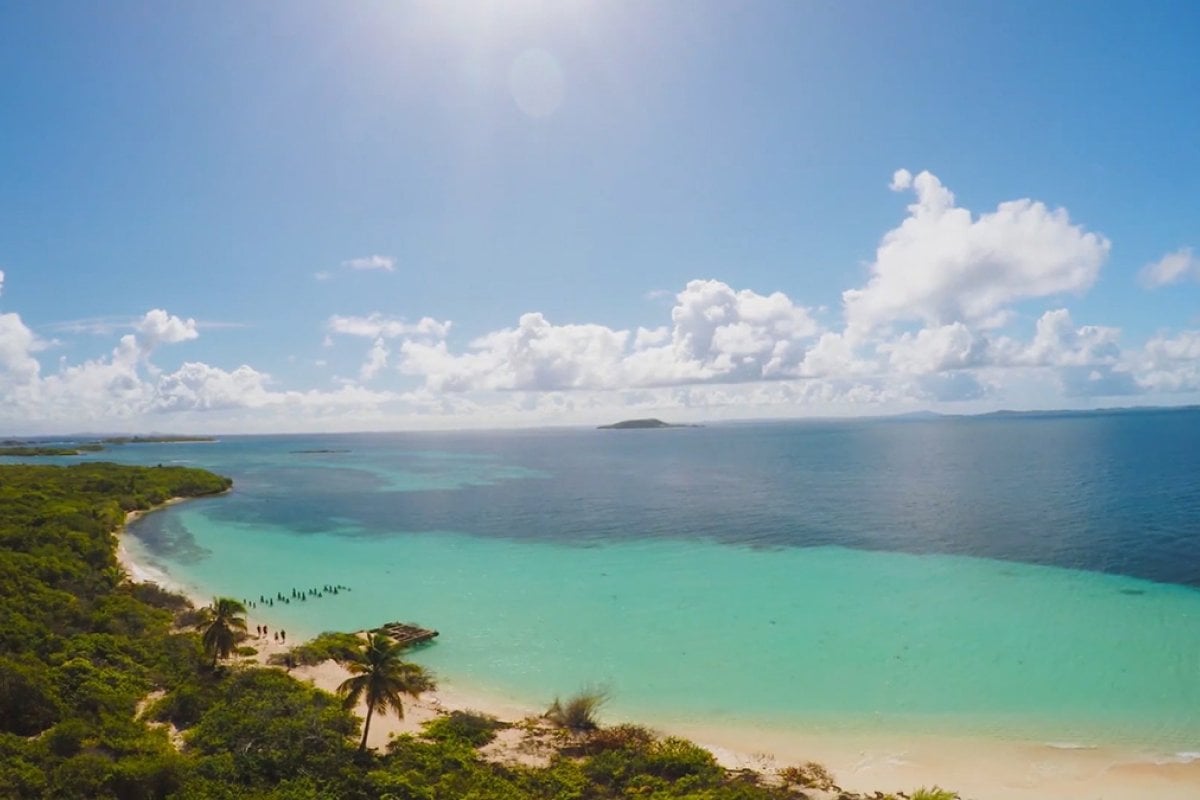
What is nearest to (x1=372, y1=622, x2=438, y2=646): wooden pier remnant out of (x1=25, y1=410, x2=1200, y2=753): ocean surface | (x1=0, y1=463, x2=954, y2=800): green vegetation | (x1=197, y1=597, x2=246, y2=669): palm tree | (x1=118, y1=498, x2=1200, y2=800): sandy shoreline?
(x1=25, y1=410, x2=1200, y2=753): ocean surface

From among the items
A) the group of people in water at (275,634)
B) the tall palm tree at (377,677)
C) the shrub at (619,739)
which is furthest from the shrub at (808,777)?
the group of people in water at (275,634)

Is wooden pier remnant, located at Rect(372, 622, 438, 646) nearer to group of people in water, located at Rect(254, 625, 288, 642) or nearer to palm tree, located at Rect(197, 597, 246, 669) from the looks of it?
group of people in water, located at Rect(254, 625, 288, 642)

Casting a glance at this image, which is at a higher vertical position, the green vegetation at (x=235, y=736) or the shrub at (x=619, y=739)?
the green vegetation at (x=235, y=736)

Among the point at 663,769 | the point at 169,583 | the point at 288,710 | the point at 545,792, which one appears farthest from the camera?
the point at 169,583

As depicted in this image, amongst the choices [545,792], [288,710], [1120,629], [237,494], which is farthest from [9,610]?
[237,494]

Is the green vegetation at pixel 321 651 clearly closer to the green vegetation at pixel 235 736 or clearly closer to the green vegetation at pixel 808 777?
the green vegetation at pixel 235 736

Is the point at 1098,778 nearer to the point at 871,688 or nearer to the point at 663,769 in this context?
the point at 871,688
